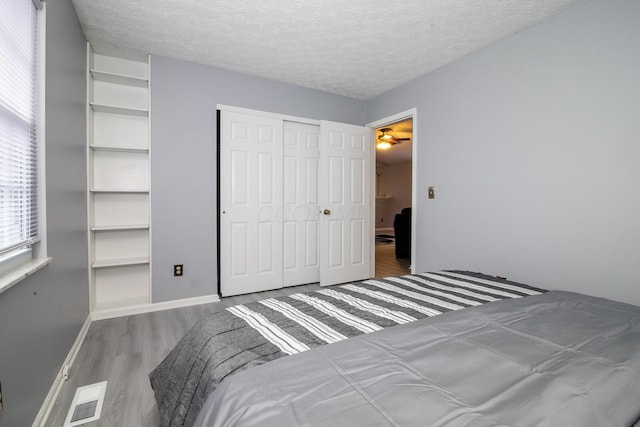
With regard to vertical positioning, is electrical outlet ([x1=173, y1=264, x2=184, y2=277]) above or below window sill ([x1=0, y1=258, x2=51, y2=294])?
below

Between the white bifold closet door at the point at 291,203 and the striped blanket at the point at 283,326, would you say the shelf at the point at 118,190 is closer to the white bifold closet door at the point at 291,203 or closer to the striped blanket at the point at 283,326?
the white bifold closet door at the point at 291,203

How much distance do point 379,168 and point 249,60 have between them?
8.46 metres

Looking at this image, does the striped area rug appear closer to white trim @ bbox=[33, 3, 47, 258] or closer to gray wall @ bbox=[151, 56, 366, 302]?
white trim @ bbox=[33, 3, 47, 258]

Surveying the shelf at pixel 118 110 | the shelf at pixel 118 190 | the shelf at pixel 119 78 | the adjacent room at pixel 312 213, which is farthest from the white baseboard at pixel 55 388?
the shelf at pixel 119 78

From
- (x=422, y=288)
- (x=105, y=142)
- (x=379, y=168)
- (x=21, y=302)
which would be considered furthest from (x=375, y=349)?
(x=379, y=168)

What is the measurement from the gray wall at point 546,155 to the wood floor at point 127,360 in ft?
8.30

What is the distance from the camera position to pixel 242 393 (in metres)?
0.74

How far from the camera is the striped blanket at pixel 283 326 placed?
3.10 feet

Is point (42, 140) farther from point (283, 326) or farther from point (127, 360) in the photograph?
point (283, 326)

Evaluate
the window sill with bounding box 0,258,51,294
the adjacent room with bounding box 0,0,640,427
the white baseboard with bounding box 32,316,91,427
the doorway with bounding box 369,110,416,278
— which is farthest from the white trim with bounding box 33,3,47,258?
the doorway with bounding box 369,110,416,278

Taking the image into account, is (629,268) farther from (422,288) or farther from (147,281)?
(147,281)

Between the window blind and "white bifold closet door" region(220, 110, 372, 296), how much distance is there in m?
1.78

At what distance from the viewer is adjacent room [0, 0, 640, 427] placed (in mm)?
854

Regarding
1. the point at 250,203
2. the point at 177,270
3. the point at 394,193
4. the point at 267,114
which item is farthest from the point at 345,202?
the point at 394,193
